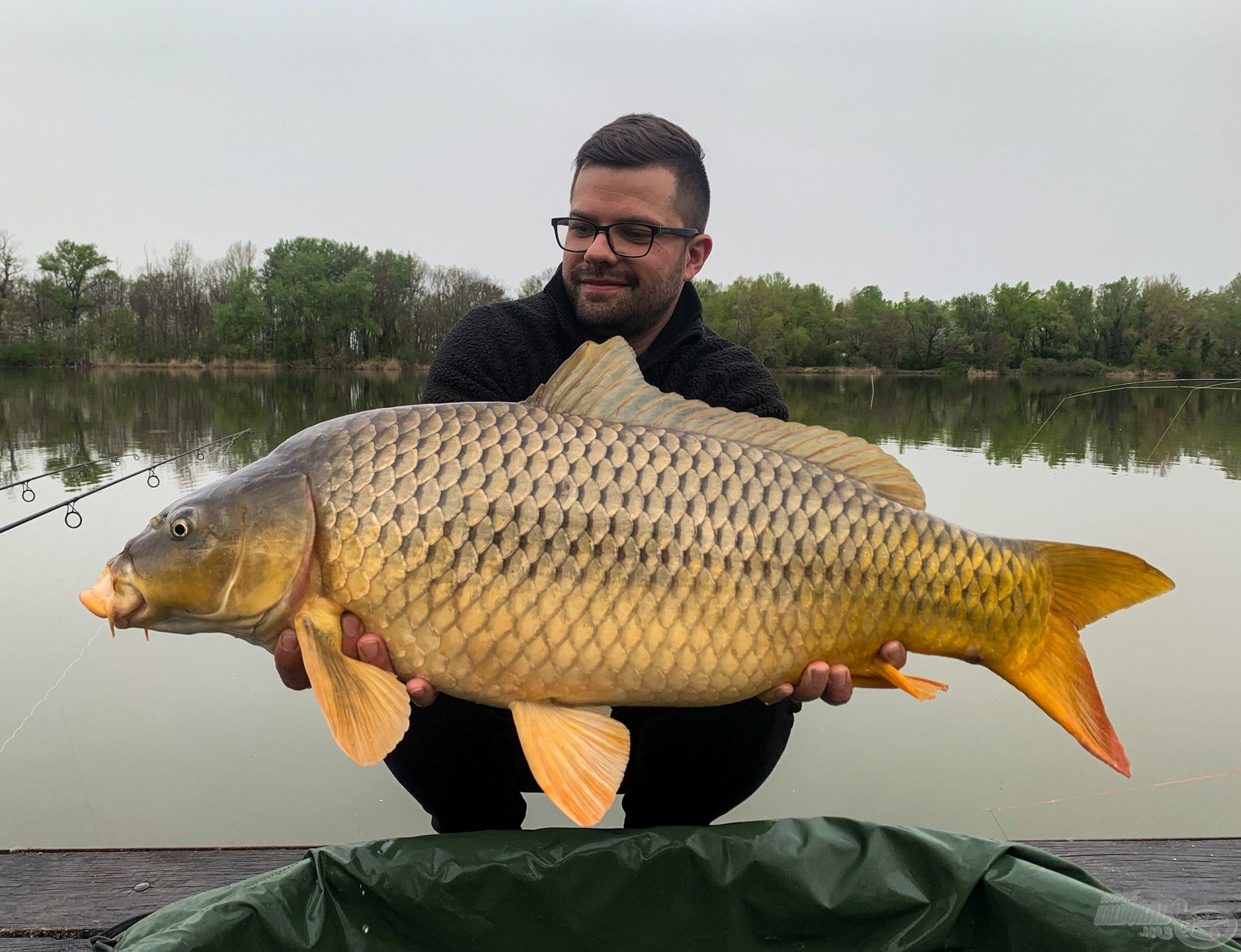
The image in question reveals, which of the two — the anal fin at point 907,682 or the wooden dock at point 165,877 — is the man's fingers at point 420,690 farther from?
the anal fin at point 907,682

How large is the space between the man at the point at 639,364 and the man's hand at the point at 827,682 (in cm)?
21

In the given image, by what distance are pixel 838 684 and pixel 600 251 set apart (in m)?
0.94

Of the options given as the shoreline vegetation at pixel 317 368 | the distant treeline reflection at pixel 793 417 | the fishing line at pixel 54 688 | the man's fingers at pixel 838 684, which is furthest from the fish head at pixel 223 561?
the shoreline vegetation at pixel 317 368

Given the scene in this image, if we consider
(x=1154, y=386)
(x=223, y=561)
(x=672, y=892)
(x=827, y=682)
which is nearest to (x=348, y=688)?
(x=223, y=561)

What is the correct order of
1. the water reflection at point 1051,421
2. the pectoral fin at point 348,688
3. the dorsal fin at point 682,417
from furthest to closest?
the water reflection at point 1051,421 → the dorsal fin at point 682,417 → the pectoral fin at point 348,688

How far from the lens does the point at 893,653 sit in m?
1.06

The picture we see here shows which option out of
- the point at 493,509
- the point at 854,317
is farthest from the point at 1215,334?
the point at 493,509

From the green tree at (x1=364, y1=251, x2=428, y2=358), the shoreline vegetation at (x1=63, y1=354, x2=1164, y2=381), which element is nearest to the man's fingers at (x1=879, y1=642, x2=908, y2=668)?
the shoreline vegetation at (x1=63, y1=354, x2=1164, y2=381)

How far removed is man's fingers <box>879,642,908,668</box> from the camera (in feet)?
3.46

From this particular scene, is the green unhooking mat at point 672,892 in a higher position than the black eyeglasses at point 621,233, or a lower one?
lower

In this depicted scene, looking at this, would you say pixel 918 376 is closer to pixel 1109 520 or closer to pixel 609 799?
pixel 1109 520

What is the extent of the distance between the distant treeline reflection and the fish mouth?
17.6 ft

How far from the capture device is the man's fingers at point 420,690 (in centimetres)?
98

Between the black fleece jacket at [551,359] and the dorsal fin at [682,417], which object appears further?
the black fleece jacket at [551,359]
